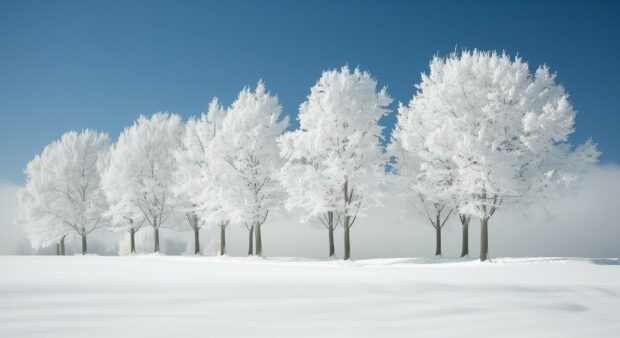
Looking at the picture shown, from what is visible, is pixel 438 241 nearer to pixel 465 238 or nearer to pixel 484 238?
pixel 465 238

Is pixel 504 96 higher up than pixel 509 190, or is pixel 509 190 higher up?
pixel 504 96

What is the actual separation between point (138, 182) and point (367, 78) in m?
17.6

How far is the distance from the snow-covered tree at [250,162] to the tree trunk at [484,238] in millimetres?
10299

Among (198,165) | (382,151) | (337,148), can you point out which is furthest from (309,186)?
(198,165)

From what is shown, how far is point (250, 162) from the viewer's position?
2453cm

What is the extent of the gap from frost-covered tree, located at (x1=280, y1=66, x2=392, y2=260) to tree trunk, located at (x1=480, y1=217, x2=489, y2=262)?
4.75 m

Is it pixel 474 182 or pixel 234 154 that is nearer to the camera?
pixel 474 182

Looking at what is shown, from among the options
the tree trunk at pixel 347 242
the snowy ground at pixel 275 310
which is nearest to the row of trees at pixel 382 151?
the tree trunk at pixel 347 242

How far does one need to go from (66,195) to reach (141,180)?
7461 millimetres

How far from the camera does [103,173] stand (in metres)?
32.3

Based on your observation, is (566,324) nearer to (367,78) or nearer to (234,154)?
(367,78)

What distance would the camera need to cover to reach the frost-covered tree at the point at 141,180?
29.9 m

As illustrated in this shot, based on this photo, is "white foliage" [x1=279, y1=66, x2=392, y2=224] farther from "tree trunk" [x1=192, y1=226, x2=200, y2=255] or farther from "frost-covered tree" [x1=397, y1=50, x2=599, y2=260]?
"tree trunk" [x1=192, y1=226, x2=200, y2=255]

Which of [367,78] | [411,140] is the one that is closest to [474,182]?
[411,140]
